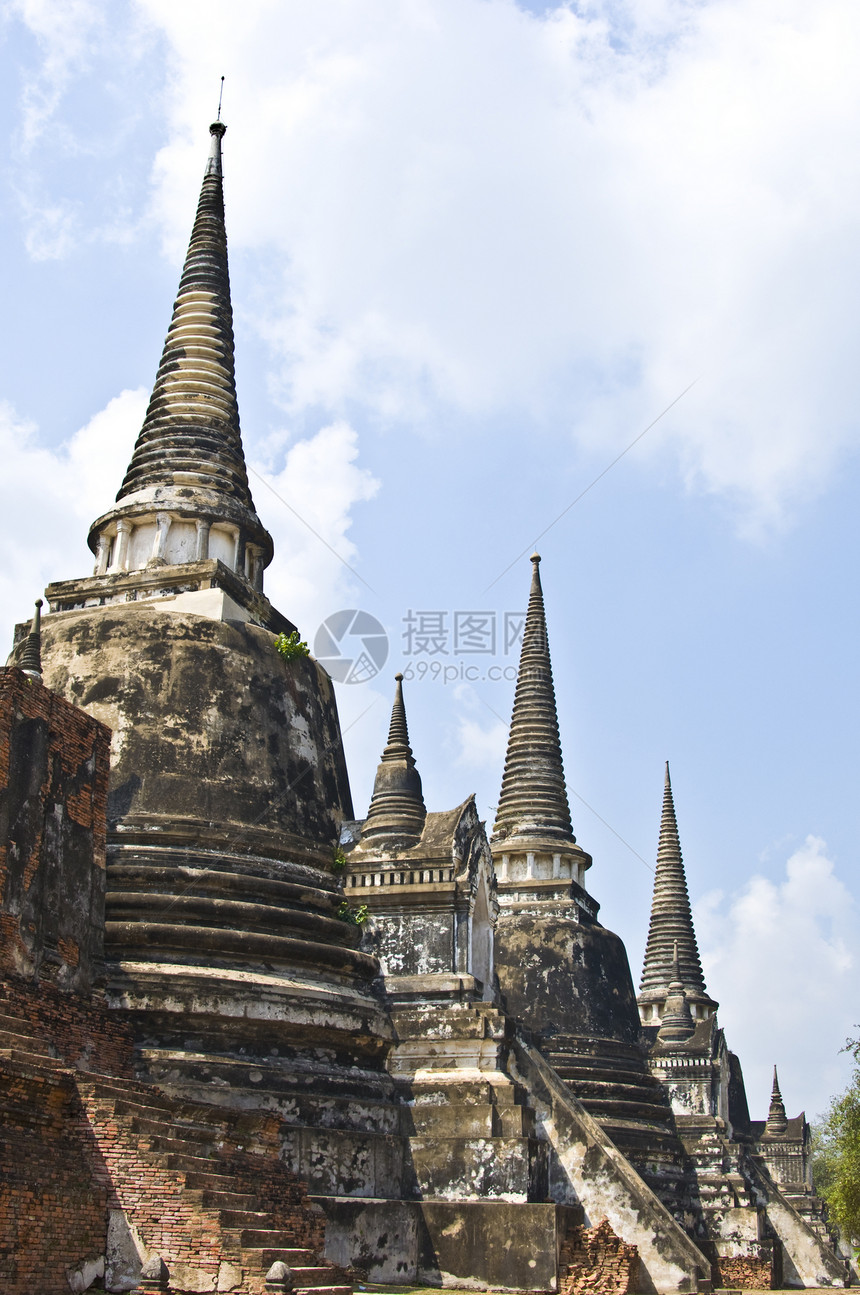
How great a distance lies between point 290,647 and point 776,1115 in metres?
32.9

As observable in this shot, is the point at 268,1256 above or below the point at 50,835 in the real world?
below

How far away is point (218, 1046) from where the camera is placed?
51.2ft

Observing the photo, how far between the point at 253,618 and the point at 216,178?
959 centimetres

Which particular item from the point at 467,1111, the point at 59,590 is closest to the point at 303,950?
the point at 467,1111

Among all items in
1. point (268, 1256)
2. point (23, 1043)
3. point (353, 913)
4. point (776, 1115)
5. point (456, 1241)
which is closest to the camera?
point (268, 1256)

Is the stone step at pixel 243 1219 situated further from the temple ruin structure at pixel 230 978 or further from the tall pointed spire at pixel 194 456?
the tall pointed spire at pixel 194 456

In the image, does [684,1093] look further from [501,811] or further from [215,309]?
[215,309]

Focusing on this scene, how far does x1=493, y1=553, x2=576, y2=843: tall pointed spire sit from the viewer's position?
97.5ft

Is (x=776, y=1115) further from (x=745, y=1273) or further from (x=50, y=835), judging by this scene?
(x=50, y=835)

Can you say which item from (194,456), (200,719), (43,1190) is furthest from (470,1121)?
(194,456)

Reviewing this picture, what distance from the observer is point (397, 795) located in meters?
21.3

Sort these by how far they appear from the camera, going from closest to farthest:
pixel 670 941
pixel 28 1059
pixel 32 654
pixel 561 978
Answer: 1. pixel 28 1059
2. pixel 32 654
3. pixel 561 978
4. pixel 670 941

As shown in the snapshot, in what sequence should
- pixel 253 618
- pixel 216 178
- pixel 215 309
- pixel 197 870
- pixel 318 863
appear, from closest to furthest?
pixel 197 870 < pixel 318 863 < pixel 253 618 < pixel 215 309 < pixel 216 178

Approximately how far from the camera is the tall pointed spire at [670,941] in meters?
38.0
